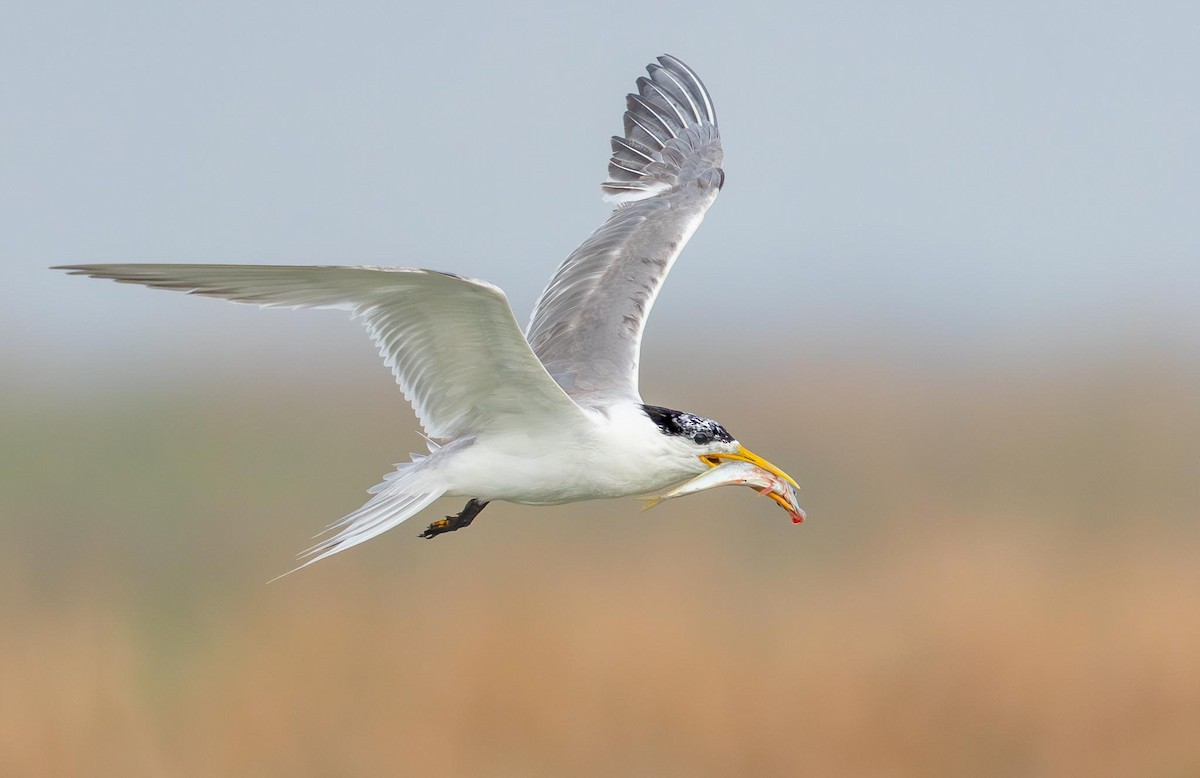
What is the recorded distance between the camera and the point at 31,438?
35.8 metres

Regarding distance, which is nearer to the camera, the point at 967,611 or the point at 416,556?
the point at 967,611

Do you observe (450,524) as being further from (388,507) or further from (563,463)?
(563,463)

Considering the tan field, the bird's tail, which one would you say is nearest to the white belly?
the bird's tail

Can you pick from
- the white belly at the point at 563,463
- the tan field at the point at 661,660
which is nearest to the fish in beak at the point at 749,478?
the white belly at the point at 563,463

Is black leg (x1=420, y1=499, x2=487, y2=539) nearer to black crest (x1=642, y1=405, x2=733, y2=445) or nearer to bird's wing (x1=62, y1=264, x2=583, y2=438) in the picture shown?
bird's wing (x1=62, y1=264, x2=583, y2=438)

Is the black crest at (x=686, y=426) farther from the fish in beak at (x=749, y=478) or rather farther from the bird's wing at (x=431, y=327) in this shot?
the bird's wing at (x=431, y=327)

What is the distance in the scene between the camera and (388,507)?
303 inches

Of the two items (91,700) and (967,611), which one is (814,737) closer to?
(967,611)

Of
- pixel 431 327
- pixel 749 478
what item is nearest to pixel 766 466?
pixel 749 478

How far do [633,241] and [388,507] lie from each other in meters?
3.16

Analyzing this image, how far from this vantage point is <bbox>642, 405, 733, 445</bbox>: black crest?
7.87m

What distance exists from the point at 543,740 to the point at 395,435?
58.3 ft

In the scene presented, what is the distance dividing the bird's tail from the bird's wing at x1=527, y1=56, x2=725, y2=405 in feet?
3.00

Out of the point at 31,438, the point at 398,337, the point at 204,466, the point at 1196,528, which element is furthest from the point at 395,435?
the point at 398,337
